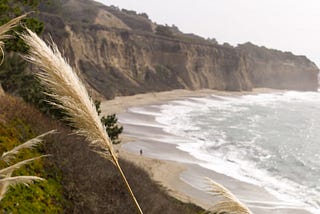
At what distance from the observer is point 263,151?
3344cm

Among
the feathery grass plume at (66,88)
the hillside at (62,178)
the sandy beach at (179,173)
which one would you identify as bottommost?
the sandy beach at (179,173)

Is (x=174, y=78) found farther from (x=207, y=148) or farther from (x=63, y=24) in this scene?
(x=207, y=148)

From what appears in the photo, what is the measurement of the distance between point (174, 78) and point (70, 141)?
75.1m

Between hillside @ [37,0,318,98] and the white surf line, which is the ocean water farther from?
hillside @ [37,0,318,98]

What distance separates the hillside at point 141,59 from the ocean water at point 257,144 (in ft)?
47.0

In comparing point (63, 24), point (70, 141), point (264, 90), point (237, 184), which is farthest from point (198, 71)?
point (70, 141)

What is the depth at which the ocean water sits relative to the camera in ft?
79.6

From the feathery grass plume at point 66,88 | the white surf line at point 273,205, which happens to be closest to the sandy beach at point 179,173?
the white surf line at point 273,205

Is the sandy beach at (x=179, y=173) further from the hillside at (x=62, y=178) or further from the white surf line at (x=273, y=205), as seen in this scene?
the hillside at (x=62, y=178)

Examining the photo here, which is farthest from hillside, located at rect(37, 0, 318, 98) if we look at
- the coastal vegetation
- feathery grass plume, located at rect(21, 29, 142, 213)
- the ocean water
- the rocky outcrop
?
feathery grass plume, located at rect(21, 29, 142, 213)

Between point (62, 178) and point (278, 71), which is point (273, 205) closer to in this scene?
point (62, 178)

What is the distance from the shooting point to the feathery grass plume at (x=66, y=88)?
212cm

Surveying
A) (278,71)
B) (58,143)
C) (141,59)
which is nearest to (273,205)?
(58,143)

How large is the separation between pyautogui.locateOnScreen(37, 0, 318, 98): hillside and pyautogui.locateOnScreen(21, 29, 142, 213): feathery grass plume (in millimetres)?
52703
